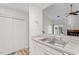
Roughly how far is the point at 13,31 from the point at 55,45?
0.51 metres

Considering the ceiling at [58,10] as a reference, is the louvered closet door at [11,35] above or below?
below

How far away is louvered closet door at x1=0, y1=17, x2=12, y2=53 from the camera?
128cm

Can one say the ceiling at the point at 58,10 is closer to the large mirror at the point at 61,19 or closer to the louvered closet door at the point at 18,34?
the large mirror at the point at 61,19

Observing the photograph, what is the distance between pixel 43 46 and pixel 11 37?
15.1 inches

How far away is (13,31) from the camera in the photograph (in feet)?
4.28

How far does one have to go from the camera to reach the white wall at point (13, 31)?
4.19 feet

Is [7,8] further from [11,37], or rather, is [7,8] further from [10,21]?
[11,37]

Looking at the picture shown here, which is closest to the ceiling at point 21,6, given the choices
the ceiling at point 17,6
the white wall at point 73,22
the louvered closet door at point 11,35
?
the ceiling at point 17,6

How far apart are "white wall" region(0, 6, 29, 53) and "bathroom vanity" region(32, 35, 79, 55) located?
0.14 metres

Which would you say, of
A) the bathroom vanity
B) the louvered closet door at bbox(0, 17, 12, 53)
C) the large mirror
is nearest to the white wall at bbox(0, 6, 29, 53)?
the louvered closet door at bbox(0, 17, 12, 53)

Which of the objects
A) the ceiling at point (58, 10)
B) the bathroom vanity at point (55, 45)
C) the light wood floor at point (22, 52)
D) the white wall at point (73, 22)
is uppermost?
the ceiling at point (58, 10)

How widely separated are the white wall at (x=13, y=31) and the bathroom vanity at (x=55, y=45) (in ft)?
0.46

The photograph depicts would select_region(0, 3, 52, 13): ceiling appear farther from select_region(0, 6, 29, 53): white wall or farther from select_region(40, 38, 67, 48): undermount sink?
→ select_region(40, 38, 67, 48): undermount sink
